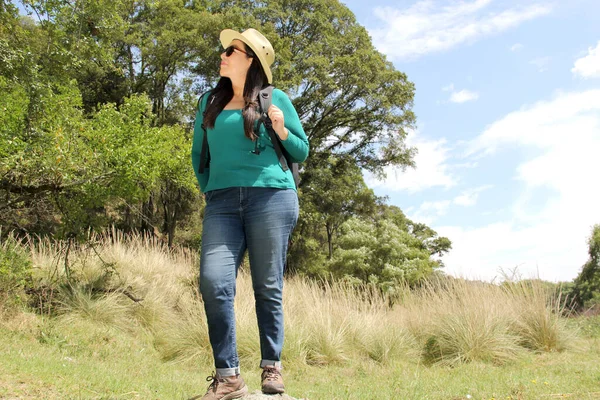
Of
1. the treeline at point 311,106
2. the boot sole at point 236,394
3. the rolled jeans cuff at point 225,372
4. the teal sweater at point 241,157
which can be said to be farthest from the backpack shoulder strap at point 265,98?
the treeline at point 311,106

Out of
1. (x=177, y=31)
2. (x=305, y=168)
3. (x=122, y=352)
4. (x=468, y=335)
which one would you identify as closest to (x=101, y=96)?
(x=177, y=31)

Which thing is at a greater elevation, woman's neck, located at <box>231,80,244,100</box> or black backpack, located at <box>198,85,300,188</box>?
woman's neck, located at <box>231,80,244,100</box>

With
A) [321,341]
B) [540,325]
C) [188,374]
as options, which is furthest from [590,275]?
[188,374]

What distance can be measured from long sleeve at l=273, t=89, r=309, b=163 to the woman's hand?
59mm

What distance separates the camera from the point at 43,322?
299 inches

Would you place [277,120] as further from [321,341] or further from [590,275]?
[590,275]

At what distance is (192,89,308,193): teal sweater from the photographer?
280 cm

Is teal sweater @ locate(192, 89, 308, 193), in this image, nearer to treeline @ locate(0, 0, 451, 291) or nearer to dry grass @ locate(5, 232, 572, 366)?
dry grass @ locate(5, 232, 572, 366)

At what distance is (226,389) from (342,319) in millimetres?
5551

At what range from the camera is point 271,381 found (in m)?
2.81

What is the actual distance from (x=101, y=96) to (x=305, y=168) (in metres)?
9.69

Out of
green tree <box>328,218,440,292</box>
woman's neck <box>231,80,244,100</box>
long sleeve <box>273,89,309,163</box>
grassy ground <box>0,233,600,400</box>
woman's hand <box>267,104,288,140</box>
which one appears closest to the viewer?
woman's hand <box>267,104,288,140</box>

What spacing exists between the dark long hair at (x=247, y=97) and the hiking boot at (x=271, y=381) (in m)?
1.24

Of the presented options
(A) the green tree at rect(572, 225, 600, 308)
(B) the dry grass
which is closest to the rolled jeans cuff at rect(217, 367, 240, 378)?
(B) the dry grass
